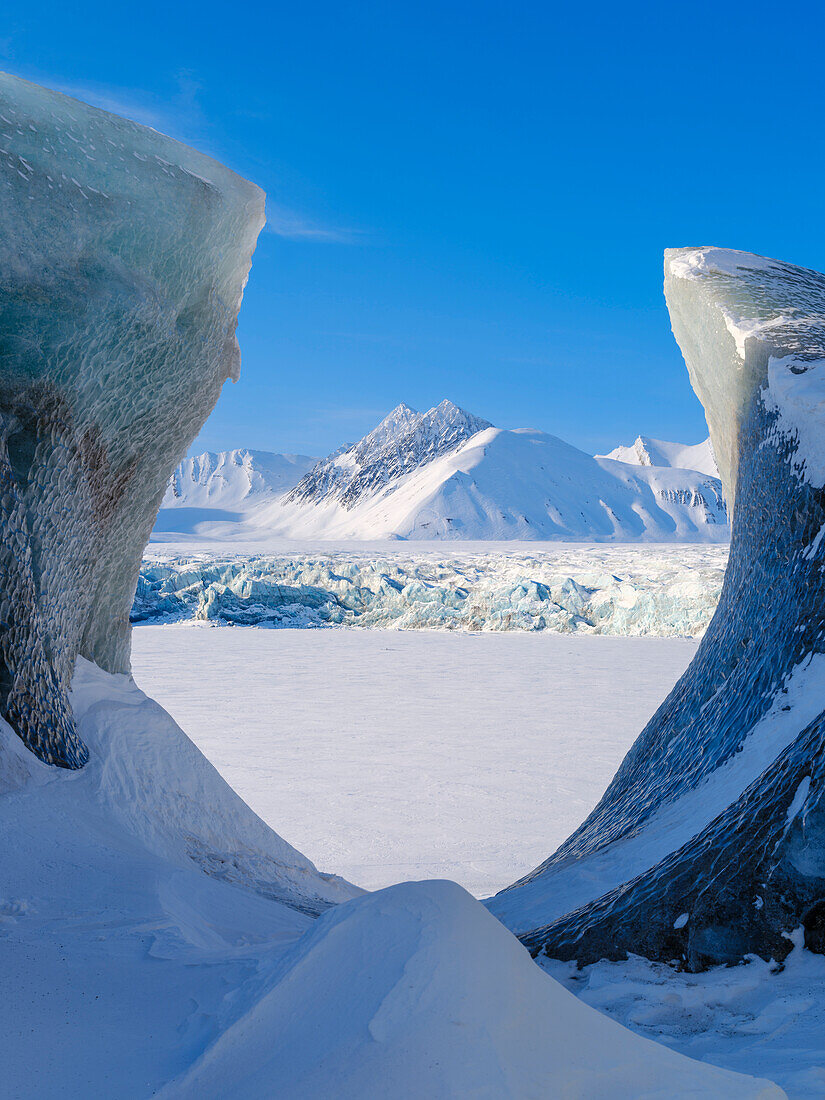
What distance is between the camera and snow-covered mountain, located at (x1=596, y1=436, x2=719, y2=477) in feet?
391

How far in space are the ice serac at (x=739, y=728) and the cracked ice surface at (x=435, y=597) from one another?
1141 centimetres

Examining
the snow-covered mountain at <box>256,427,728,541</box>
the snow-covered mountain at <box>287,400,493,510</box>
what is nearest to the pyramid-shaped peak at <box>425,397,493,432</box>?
the snow-covered mountain at <box>287,400,493,510</box>

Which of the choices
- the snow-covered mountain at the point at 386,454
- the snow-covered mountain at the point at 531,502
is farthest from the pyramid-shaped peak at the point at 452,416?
the snow-covered mountain at the point at 531,502

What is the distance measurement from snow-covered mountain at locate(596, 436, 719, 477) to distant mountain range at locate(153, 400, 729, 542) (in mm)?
526

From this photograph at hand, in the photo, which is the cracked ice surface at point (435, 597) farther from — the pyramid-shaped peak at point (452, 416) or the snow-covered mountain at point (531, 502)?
the pyramid-shaped peak at point (452, 416)

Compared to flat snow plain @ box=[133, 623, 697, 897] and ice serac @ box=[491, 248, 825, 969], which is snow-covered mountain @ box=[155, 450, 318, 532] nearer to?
flat snow plain @ box=[133, 623, 697, 897]

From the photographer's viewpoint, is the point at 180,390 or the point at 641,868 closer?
the point at 641,868

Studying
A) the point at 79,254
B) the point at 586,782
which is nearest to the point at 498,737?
the point at 586,782

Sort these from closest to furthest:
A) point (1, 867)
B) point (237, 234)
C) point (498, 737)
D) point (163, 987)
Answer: point (163, 987)
point (1, 867)
point (237, 234)
point (498, 737)

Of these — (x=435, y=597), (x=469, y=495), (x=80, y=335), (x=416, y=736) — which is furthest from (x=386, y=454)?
(x=80, y=335)

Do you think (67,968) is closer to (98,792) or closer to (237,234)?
(98,792)

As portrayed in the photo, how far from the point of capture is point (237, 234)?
363cm

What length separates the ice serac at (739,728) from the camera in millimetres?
1895

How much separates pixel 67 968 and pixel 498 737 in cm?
602
